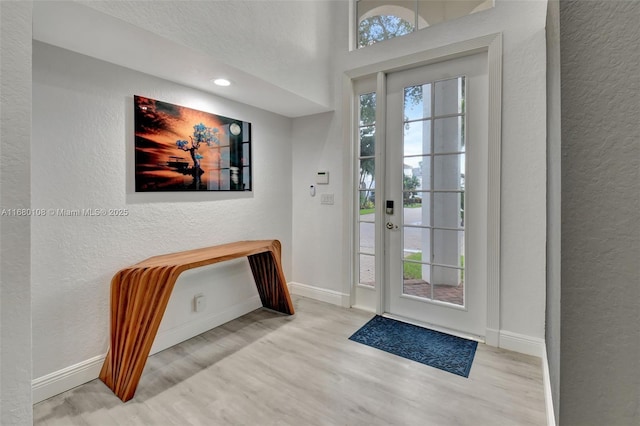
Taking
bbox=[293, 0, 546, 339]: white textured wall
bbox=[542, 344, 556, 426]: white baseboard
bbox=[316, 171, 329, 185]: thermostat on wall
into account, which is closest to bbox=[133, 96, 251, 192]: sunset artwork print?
bbox=[316, 171, 329, 185]: thermostat on wall

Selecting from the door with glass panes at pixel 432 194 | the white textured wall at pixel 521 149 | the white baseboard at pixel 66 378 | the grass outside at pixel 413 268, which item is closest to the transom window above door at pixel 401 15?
the white textured wall at pixel 521 149

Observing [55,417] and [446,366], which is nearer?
[55,417]

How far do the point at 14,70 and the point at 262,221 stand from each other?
2.41m

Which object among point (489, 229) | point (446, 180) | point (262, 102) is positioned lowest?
point (489, 229)

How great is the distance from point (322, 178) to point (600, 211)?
2489mm

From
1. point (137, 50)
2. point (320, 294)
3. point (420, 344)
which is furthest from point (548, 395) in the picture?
point (137, 50)

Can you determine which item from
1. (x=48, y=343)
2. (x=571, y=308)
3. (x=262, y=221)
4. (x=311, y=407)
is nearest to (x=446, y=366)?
(x=311, y=407)

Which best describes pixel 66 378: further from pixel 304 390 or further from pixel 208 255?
pixel 304 390

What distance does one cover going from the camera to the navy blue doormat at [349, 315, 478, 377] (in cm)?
212

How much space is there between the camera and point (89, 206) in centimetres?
193

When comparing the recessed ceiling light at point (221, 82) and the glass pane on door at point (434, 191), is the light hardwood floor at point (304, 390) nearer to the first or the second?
the glass pane on door at point (434, 191)

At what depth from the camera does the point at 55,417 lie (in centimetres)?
162

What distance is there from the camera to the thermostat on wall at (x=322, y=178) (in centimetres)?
321

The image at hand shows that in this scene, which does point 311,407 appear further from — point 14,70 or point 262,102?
point 262,102
